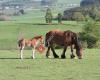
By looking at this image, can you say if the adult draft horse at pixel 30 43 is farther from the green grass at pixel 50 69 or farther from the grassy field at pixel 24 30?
the grassy field at pixel 24 30

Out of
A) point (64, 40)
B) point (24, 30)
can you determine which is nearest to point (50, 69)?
point (64, 40)

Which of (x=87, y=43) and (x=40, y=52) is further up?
(x=40, y=52)

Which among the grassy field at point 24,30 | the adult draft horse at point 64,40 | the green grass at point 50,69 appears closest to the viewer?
the green grass at point 50,69

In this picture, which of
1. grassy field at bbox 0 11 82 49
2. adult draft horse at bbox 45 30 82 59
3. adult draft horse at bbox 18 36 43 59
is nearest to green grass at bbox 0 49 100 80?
Answer: adult draft horse at bbox 45 30 82 59

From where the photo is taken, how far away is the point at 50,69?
1639cm

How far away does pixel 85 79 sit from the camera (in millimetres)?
13992

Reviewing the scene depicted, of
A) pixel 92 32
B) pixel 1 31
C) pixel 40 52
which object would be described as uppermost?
pixel 40 52

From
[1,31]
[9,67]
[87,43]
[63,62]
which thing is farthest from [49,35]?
[1,31]

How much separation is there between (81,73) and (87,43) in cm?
2250

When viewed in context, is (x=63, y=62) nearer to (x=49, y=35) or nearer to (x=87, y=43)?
(x=49, y=35)

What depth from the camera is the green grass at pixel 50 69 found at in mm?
14461

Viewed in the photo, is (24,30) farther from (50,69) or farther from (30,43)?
(50,69)

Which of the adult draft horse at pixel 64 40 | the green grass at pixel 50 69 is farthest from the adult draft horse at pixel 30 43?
the green grass at pixel 50 69

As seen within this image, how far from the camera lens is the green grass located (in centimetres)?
1446
